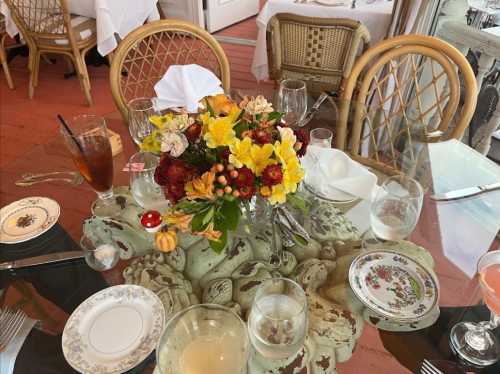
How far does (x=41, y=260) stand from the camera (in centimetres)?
88

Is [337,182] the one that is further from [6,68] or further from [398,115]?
[6,68]

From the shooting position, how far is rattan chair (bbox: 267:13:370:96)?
202 centimetres

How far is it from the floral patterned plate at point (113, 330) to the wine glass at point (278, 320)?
0.20 m

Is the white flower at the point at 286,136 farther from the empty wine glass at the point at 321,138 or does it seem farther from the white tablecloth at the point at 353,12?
the white tablecloth at the point at 353,12

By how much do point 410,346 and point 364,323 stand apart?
0.09 meters

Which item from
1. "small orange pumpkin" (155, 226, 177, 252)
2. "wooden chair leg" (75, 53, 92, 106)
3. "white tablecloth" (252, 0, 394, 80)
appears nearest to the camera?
"small orange pumpkin" (155, 226, 177, 252)

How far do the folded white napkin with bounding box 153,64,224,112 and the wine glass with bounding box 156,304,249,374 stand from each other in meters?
0.84

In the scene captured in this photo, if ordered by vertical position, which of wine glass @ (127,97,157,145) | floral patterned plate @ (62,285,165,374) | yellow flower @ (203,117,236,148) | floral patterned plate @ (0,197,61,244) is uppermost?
yellow flower @ (203,117,236,148)

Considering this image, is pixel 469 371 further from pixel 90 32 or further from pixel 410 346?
pixel 90 32

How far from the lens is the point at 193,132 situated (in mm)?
701

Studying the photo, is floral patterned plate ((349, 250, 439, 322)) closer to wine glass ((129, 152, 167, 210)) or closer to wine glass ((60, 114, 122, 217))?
wine glass ((129, 152, 167, 210))

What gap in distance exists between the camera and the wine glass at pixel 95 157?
0.92 metres

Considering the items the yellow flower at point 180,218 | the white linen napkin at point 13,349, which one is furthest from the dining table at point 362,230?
the yellow flower at point 180,218

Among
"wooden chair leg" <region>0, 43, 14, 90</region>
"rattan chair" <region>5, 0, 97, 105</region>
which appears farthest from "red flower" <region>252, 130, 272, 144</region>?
"wooden chair leg" <region>0, 43, 14, 90</region>
